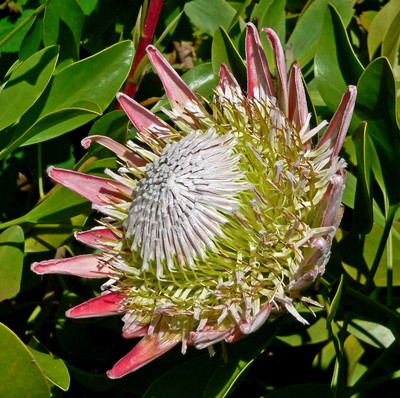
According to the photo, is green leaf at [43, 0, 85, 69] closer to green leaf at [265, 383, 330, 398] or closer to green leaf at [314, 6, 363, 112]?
green leaf at [314, 6, 363, 112]

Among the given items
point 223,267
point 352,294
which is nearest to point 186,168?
point 223,267

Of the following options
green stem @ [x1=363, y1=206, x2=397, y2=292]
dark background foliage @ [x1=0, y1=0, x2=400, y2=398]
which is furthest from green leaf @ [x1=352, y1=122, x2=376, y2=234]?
green stem @ [x1=363, y1=206, x2=397, y2=292]

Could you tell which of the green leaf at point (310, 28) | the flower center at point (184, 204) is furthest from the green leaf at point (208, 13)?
the flower center at point (184, 204)

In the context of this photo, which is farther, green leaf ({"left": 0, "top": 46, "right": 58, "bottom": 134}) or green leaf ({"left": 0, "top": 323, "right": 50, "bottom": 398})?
green leaf ({"left": 0, "top": 46, "right": 58, "bottom": 134})

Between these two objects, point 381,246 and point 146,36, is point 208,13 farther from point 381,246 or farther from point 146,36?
point 381,246

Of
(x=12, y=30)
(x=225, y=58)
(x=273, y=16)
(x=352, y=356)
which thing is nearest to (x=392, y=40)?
(x=273, y=16)

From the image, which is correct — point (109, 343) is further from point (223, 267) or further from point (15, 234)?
A: point (223, 267)
